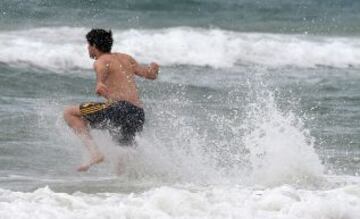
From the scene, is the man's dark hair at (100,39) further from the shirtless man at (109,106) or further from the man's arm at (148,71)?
the man's arm at (148,71)

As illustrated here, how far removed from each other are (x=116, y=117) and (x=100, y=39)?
703 millimetres

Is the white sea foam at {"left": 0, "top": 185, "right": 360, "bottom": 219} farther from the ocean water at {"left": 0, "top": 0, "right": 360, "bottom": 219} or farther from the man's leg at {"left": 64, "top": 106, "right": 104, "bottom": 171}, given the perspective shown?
the man's leg at {"left": 64, "top": 106, "right": 104, "bottom": 171}

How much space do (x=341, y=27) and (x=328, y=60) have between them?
5.05 meters

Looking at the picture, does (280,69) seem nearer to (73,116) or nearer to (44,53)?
(44,53)

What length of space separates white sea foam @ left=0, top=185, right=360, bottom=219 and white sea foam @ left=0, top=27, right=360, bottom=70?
35.9ft

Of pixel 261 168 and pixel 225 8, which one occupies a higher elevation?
pixel 225 8

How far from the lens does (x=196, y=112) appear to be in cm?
1372

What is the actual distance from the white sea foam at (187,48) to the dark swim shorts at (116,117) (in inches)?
382

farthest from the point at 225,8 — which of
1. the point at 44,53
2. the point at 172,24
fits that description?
the point at 44,53

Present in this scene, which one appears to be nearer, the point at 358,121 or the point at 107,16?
the point at 358,121

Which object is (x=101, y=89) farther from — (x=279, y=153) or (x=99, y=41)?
(x=279, y=153)

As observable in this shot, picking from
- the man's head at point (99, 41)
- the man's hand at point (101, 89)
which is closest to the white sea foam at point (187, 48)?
the man's head at point (99, 41)

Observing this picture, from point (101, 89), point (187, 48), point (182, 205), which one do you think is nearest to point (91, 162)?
point (101, 89)

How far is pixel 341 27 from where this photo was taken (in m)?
26.8
